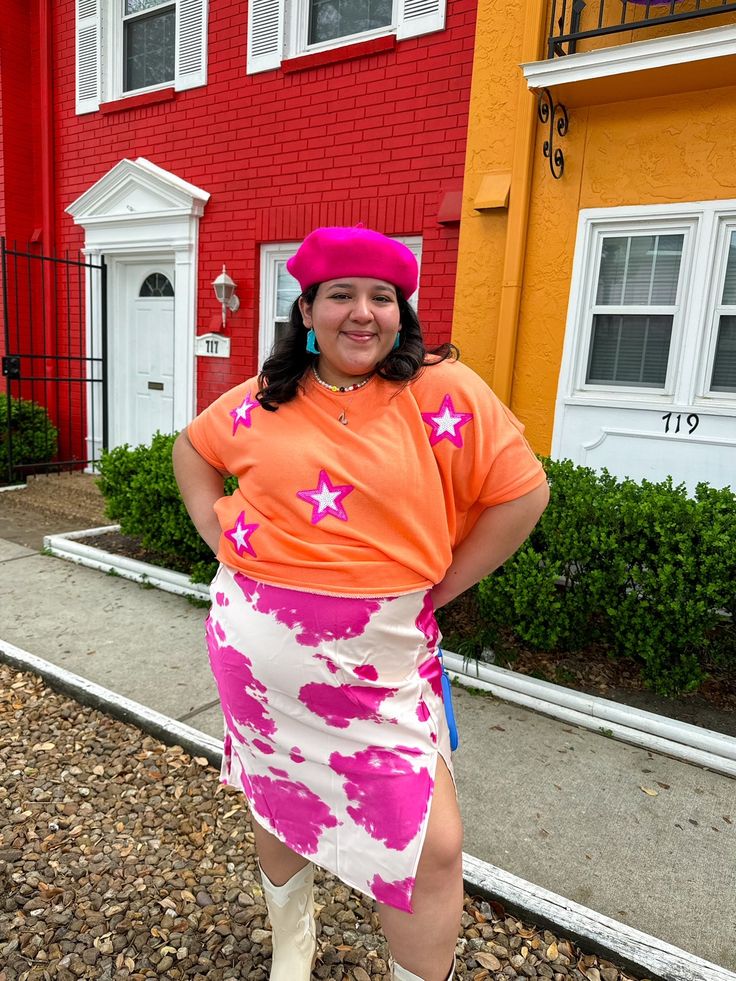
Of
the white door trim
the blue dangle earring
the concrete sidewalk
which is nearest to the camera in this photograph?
the blue dangle earring

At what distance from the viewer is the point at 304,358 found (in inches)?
63.4

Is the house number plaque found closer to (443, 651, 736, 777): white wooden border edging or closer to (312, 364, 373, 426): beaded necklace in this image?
(443, 651, 736, 777): white wooden border edging

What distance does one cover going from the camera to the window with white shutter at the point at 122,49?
7.42 metres

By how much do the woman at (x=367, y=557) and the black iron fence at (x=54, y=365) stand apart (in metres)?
7.10

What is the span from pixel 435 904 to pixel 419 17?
6.14 meters

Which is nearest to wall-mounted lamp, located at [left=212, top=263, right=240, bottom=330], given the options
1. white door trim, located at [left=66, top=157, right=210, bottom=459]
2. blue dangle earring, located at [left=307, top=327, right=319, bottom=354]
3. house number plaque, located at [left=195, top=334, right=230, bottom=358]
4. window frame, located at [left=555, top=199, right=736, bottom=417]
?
house number plaque, located at [left=195, top=334, right=230, bottom=358]

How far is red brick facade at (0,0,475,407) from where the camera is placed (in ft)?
18.3

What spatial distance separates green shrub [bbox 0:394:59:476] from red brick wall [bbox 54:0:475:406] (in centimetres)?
225

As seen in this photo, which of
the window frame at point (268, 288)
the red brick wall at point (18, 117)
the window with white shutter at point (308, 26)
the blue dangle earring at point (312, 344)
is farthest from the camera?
the red brick wall at point (18, 117)

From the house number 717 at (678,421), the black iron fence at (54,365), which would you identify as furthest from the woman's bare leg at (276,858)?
the black iron fence at (54,365)

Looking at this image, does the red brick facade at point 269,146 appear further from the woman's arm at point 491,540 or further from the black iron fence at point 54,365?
the woman's arm at point 491,540

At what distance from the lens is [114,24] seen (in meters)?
7.61

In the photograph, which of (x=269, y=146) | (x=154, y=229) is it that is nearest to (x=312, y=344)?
(x=269, y=146)

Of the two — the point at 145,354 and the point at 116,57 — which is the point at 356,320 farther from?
the point at 116,57
